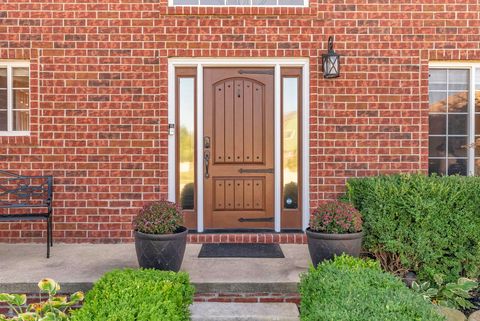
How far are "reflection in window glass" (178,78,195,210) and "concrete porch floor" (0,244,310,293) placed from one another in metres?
0.71

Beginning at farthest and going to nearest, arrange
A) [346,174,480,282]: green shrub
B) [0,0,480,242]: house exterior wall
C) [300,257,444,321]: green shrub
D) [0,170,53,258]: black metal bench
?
[0,0,480,242]: house exterior wall → [0,170,53,258]: black metal bench → [346,174,480,282]: green shrub → [300,257,444,321]: green shrub

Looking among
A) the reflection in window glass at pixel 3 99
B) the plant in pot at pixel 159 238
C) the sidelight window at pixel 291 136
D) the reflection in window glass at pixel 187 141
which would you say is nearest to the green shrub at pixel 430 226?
the sidelight window at pixel 291 136

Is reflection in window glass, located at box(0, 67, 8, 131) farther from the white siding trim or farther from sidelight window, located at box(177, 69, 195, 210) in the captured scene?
sidelight window, located at box(177, 69, 195, 210)

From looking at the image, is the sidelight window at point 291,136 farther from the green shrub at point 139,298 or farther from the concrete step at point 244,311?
the green shrub at point 139,298

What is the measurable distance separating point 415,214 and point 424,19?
2.69m

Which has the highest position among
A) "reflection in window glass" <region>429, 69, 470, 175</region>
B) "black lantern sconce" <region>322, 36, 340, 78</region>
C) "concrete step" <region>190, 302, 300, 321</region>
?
"black lantern sconce" <region>322, 36, 340, 78</region>

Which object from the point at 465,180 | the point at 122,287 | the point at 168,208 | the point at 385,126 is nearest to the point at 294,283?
the point at 168,208

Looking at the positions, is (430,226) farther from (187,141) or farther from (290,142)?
(187,141)

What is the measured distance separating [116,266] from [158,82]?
2286 millimetres

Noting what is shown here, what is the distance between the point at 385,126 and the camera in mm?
5188

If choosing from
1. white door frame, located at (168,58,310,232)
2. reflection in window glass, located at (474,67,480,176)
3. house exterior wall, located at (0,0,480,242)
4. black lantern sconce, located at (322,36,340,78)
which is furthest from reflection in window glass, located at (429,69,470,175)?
white door frame, located at (168,58,310,232)

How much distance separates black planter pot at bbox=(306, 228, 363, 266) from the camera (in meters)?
3.76

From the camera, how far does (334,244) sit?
3.77 m

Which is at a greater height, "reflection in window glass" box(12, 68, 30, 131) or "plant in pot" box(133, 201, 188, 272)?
"reflection in window glass" box(12, 68, 30, 131)
